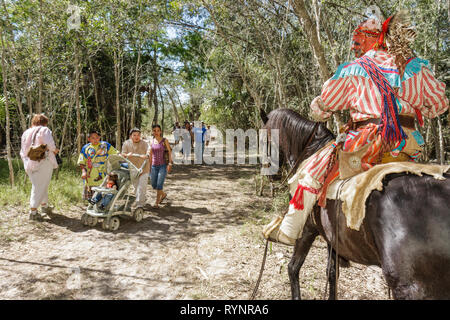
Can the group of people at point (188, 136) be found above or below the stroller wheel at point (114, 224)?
above

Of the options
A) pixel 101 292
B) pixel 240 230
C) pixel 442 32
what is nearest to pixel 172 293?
pixel 101 292

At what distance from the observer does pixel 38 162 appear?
221 inches

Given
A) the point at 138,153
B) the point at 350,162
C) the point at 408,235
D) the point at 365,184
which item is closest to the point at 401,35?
the point at 350,162

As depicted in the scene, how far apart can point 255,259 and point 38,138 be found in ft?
15.1

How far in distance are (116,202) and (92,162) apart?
101 centimetres

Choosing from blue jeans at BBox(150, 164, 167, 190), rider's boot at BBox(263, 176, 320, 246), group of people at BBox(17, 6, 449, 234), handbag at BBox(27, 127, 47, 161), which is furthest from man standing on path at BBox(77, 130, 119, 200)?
A: group of people at BBox(17, 6, 449, 234)

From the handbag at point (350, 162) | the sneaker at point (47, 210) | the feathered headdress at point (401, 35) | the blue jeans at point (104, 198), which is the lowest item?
the sneaker at point (47, 210)

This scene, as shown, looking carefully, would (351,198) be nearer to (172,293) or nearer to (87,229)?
(172,293)

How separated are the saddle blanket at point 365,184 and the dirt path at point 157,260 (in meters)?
1.69

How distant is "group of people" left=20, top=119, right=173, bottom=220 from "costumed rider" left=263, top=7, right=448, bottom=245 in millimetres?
4295

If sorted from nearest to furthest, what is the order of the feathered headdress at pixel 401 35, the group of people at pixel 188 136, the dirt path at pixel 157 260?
the feathered headdress at pixel 401 35
the dirt path at pixel 157 260
the group of people at pixel 188 136

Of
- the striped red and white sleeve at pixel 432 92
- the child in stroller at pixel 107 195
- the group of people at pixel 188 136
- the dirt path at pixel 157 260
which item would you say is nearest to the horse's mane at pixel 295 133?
the striped red and white sleeve at pixel 432 92

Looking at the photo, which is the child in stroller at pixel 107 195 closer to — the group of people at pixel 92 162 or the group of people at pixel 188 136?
the group of people at pixel 92 162

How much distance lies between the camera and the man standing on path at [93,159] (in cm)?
603
